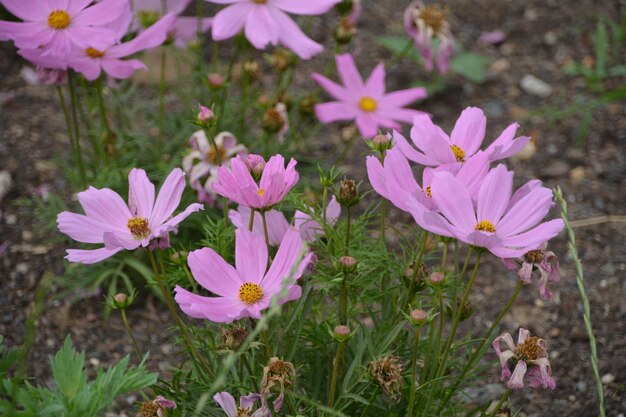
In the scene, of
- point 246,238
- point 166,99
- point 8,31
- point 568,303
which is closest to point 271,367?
point 246,238

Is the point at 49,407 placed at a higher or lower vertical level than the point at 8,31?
lower

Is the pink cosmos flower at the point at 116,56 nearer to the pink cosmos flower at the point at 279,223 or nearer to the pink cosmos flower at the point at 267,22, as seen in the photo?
the pink cosmos flower at the point at 267,22

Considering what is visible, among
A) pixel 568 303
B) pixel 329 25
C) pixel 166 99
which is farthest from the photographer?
pixel 329 25

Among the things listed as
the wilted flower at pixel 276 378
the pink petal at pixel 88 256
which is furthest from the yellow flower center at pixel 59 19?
the wilted flower at pixel 276 378

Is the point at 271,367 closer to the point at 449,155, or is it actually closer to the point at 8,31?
the point at 449,155

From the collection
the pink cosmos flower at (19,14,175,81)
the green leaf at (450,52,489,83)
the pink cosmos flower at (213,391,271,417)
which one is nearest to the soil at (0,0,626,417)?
the green leaf at (450,52,489,83)

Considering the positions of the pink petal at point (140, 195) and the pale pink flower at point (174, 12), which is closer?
the pink petal at point (140, 195)

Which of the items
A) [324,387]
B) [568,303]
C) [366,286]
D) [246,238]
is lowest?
[568,303]
